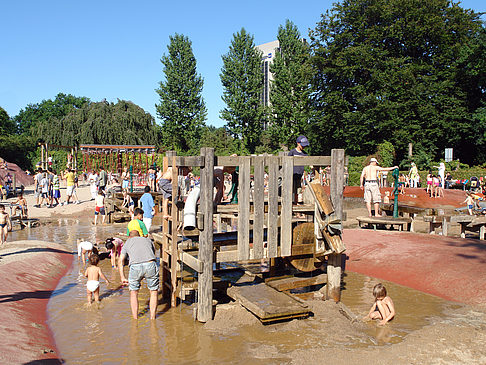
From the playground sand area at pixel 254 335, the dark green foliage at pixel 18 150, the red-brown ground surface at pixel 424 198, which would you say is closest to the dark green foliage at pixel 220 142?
the dark green foliage at pixel 18 150

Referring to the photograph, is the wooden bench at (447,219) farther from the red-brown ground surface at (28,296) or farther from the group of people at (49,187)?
the group of people at (49,187)

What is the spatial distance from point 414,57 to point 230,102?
2188 centimetres

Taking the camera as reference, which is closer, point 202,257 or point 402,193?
point 202,257

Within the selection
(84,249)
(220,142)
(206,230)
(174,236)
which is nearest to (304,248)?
(206,230)

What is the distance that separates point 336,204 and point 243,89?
1838 inches

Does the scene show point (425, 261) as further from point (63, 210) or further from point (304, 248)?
point (63, 210)

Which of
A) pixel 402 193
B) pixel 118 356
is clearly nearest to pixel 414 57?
pixel 402 193

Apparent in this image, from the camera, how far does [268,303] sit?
7.38 metres

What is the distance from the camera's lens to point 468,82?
38031 mm

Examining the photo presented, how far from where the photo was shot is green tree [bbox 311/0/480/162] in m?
37.4

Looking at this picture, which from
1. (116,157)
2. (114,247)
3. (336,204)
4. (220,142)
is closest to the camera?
(336,204)

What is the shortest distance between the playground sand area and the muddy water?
0.05 ft

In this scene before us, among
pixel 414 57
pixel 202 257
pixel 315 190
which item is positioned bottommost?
pixel 202 257

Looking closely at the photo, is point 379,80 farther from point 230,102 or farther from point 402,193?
point 230,102
